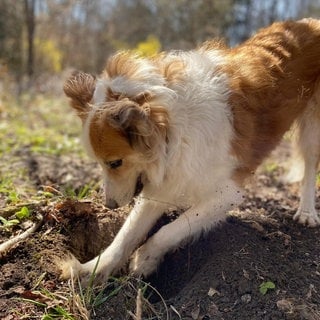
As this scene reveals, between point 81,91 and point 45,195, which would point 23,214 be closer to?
point 45,195

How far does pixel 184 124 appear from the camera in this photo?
9.61 feet

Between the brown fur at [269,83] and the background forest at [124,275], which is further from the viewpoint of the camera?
the brown fur at [269,83]

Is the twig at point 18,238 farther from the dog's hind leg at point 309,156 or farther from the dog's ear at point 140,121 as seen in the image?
the dog's hind leg at point 309,156

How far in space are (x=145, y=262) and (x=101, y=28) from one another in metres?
21.8

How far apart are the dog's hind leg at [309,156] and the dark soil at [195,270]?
12 centimetres

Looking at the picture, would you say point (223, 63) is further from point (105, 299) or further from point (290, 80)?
point (105, 299)

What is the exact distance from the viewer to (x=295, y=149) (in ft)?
14.0

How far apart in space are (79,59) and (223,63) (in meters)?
18.7

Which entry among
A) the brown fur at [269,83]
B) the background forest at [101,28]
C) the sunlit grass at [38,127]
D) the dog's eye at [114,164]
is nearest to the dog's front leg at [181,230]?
the brown fur at [269,83]

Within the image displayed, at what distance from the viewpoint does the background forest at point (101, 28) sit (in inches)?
628

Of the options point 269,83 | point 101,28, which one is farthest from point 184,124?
point 101,28

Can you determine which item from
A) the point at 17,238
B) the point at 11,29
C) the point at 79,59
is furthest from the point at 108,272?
the point at 79,59

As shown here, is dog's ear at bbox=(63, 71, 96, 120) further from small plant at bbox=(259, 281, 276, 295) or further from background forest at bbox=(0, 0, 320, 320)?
small plant at bbox=(259, 281, 276, 295)

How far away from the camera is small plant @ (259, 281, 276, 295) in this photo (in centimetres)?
278
